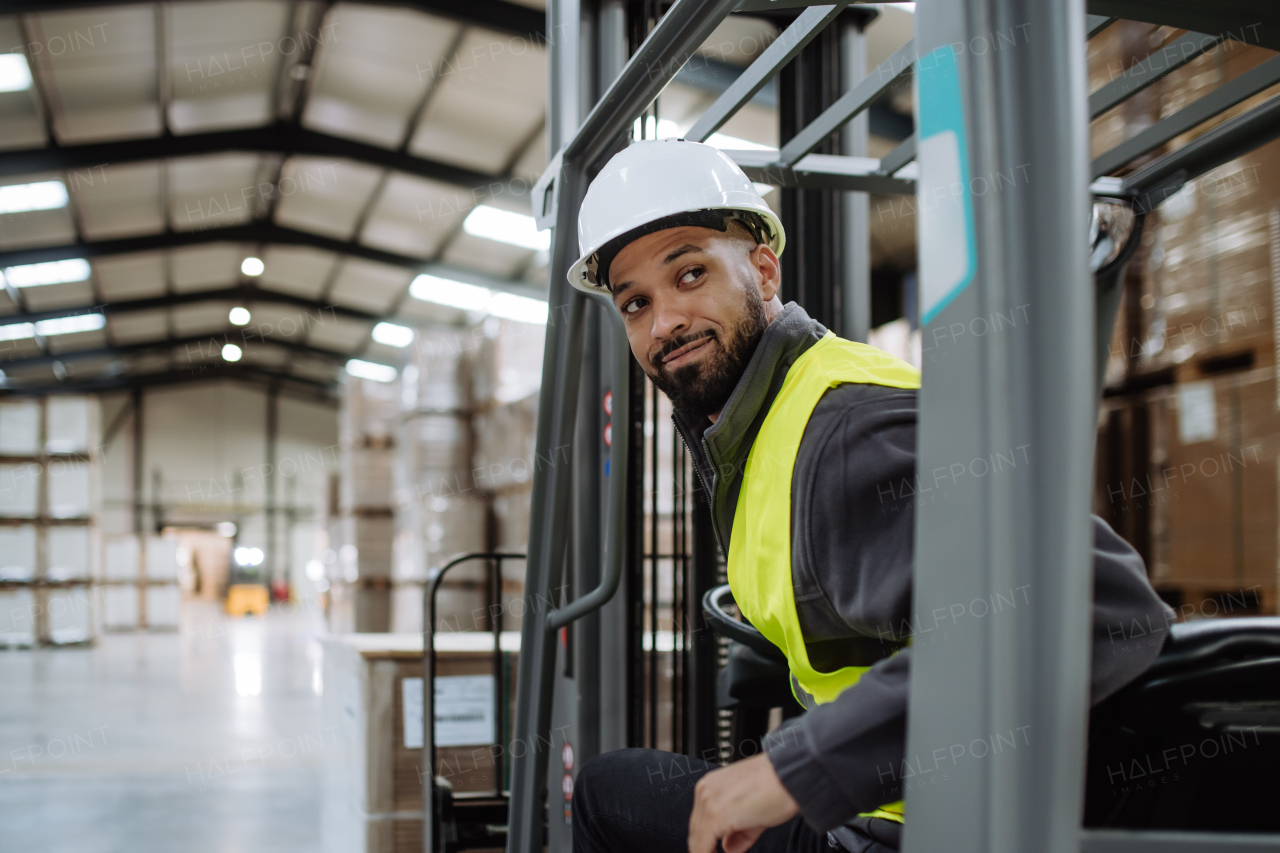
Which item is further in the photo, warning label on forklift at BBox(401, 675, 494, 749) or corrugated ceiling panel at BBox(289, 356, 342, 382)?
corrugated ceiling panel at BBox(289, 356, 342, 382)

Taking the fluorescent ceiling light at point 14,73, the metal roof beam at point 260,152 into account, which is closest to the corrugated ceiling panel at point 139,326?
the metal roof beam at point 260,152

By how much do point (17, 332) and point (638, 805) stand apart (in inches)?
719

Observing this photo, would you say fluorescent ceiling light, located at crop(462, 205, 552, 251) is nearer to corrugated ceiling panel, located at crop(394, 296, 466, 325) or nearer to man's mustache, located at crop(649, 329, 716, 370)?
corrugated ceiling panel, located at crop(394, 296, 466, 325)

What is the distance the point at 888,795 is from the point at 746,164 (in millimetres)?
1416

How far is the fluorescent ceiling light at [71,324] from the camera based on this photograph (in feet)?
53.9

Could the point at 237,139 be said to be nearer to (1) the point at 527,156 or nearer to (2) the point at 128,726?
(1) the point at 527,156

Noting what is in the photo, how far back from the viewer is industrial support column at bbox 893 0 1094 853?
0.67 m

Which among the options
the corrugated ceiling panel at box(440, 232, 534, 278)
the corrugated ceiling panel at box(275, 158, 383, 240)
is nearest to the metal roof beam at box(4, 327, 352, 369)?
the corrugated ceiling panel at box(275, 158, 383, 240)

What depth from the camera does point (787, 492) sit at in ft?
3.59

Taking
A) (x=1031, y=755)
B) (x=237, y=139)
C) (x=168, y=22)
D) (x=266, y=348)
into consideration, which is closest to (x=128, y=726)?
(x=168, y=22)

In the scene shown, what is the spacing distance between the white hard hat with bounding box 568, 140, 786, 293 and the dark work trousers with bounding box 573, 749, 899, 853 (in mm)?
753

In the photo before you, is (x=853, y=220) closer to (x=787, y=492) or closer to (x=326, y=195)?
(x=787, y=492)

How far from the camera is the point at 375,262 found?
14531 millimetres

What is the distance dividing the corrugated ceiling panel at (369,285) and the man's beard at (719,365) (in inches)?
542
